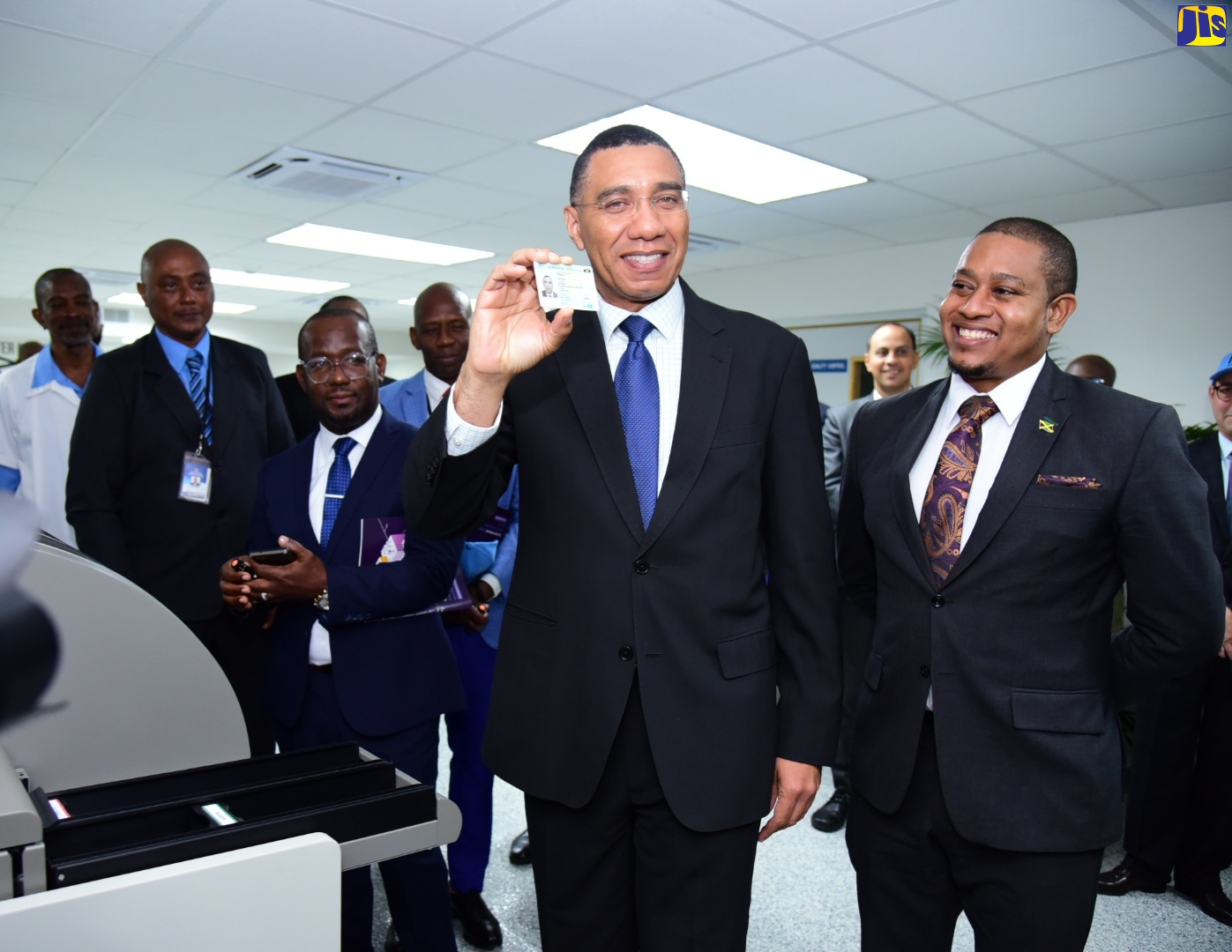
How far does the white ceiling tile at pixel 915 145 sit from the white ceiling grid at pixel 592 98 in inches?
0.7

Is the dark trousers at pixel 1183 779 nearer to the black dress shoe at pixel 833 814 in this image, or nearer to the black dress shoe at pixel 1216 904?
the black dress shoe at pixel 1216 904

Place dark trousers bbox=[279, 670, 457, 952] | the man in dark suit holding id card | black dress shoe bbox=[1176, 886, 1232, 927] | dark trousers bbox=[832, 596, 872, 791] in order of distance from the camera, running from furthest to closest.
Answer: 1. dark trousers bbox=[832, 596, 872, 791]
2. black dress shoe bbox=[1176, 886, 1232, 927]
3. the man in dark suit holding id card
4. dark trousers bbox=[279, 670, 457, 952]

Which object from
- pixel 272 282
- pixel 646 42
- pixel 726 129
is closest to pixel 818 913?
pixel 646 42

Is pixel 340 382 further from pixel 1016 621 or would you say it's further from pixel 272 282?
pixel 272 282

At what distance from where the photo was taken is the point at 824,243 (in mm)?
7086

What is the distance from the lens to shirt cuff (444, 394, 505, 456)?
4.11 feet

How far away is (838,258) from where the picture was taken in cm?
759

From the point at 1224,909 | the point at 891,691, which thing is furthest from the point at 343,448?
the point at 1224,909

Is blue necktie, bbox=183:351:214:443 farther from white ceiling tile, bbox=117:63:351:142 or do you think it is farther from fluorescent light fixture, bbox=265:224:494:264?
fluorescent light fixture, bbox=265:224:494:264

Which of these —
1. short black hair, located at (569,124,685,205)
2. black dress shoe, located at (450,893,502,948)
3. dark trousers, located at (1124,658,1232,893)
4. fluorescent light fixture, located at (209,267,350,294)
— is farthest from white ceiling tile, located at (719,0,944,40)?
fluorescent light fixture, located at (209,267,350,294)

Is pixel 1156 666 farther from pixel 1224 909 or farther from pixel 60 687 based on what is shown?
pixel 1224 909

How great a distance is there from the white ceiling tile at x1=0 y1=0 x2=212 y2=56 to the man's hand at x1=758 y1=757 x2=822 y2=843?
322 cm

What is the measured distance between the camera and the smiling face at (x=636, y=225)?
131 centimetres

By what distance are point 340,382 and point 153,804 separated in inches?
50.3
